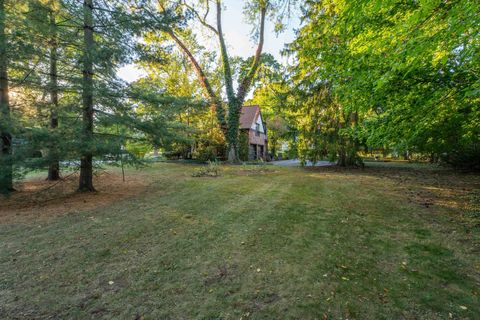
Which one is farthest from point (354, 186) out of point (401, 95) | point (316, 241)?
point (316, 241)

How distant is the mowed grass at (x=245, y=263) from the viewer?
2.38m

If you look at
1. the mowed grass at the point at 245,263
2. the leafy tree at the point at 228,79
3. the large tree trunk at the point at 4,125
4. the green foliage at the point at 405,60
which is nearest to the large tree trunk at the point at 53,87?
the large tree trunk at the point at 4,125

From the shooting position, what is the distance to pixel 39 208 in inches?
238

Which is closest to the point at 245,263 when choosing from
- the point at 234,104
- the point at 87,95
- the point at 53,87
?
the point at 87,95

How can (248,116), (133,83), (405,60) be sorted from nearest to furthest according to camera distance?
(405,60), (133,83), (248,116)

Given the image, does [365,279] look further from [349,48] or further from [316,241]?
[349,48]

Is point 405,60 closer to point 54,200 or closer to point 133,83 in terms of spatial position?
point 133,83

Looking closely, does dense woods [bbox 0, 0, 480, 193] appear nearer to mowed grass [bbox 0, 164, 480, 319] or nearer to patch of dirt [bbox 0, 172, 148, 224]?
patch of dirt [bbox 0, 172, 148, 224]

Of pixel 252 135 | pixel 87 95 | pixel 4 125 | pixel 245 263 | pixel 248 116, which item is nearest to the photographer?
pixel 245 263

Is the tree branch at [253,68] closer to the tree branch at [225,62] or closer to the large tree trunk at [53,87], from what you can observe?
the tree branch at [225,62]

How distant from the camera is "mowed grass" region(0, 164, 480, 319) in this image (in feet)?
7.79

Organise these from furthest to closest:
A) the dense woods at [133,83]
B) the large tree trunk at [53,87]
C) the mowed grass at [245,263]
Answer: the large tree trunk at [53,87] < the dense woods at [133,83] < the mowed grass at [245,263]

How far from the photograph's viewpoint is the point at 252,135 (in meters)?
26.6

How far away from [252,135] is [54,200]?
70.3 feet
